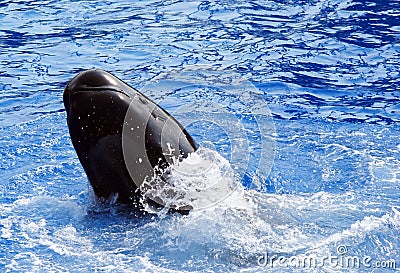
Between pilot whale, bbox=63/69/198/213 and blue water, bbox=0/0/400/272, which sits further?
blue water, bbox=0/0/400/272

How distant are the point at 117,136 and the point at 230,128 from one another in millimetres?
2624

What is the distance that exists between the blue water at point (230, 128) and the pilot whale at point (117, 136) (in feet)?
0.82

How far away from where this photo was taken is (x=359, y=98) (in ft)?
24.3

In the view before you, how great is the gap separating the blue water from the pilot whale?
9.8 inches

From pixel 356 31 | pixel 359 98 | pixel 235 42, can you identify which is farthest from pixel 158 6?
pixel 359 98

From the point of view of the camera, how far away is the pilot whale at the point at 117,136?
4211 mm

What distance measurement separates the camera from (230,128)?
6770 mm

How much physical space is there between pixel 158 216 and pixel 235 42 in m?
4.78

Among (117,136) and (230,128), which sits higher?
(117,136)

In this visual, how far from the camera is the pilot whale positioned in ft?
13.8

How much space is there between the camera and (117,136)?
4250 millimetres

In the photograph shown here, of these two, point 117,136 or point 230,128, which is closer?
point 117,136

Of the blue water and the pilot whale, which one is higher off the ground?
the pilot whale

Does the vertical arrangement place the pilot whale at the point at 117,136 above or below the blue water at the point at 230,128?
above
